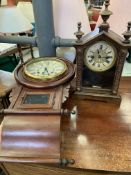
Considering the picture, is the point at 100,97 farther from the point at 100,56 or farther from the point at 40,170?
the point at 40,170

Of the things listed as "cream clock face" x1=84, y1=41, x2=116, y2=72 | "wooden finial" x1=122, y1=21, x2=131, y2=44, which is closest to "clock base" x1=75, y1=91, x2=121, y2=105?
"cream clock face" x1=84, y1=41, x2=116, y2=72

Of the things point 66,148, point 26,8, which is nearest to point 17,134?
point 66,148

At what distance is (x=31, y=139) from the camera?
61 centimetres

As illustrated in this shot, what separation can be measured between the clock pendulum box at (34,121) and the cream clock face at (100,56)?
0.43ft

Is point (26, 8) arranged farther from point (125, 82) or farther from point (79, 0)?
point (125, 82)

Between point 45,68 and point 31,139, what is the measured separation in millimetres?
304

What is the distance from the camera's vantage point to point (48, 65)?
80 cm

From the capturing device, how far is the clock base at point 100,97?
0.84 meters

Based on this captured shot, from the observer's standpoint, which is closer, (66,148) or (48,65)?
(66,148)

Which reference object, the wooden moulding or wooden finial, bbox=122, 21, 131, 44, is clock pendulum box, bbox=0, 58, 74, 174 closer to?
the wooden moulding

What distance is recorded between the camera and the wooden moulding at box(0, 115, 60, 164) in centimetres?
59

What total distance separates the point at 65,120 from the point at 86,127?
9 centimetres

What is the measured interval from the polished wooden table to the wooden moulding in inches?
2.9

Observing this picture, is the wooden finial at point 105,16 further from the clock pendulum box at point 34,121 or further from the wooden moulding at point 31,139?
the wooden moulding at point 31,139
